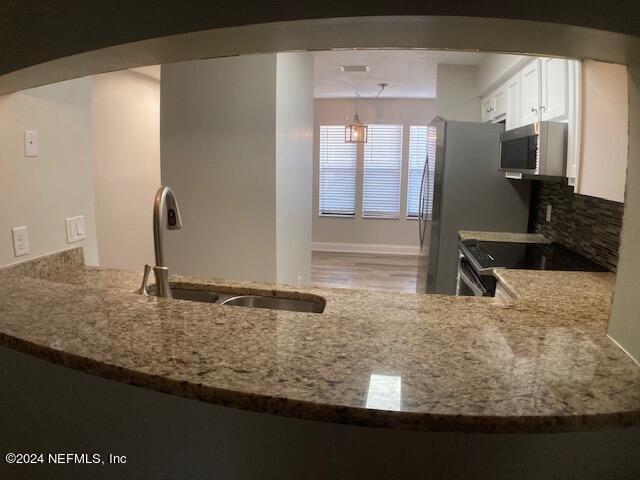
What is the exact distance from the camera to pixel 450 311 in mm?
1291

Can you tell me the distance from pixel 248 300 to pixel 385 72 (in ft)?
13.1

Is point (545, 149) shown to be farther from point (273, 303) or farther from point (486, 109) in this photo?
point (486, 109)

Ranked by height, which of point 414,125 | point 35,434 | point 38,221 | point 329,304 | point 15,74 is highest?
point 414,125

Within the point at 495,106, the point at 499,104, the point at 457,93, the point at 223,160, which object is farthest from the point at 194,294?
the point at 457,93

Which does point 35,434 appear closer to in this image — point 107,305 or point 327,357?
point 107,305

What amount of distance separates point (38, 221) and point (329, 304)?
1.31 metres

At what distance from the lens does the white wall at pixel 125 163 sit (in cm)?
376

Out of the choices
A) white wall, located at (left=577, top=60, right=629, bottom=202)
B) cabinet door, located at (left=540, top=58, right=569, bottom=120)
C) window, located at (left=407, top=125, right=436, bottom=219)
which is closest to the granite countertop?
white wall, located at (left=577, top=60, right=629, bottom=202)

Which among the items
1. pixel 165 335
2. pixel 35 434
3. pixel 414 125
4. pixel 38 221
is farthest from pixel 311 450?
pixel 414 125

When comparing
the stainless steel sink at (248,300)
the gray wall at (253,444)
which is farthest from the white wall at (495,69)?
the gray wall at (253,444)

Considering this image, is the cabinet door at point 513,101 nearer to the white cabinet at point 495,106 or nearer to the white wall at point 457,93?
the white cabinet at point 495,106

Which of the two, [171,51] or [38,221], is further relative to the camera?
[38,221]

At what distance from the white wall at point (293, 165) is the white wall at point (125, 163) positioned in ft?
5.56

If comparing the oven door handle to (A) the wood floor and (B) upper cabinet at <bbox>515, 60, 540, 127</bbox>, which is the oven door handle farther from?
(A) the wood floor
